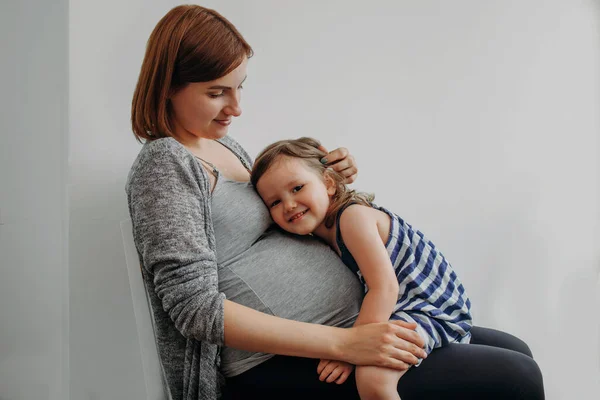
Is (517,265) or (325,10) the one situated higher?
(325,10)

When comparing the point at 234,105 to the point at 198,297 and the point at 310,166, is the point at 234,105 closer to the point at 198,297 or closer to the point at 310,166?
the point at 310,166

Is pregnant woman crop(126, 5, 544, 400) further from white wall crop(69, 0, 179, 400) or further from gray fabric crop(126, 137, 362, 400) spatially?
white wall crop(69, 0, 179, 400)

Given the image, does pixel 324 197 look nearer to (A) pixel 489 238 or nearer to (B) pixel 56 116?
(B) pixel 56 116

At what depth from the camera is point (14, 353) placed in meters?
1.77

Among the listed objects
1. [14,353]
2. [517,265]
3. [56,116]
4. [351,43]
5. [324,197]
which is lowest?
[14,353]

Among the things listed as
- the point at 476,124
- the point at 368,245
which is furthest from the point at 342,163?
the point at 476,124

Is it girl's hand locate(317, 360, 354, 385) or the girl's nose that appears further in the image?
the girl's nose

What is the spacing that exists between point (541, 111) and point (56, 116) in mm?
1726

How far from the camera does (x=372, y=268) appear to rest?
1.25 m

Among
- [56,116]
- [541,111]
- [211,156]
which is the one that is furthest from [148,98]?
[541,111]

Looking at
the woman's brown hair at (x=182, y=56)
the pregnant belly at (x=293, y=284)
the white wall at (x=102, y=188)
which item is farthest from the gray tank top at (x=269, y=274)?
the white wall at (x=102, y=188)

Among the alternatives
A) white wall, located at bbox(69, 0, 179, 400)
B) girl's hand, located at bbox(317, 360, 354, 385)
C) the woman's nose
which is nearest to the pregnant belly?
girl's hand, located at bbox(317, 360, 354, 385)

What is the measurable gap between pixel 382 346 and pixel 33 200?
3.73ft

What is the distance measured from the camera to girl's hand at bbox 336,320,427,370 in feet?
3.86
